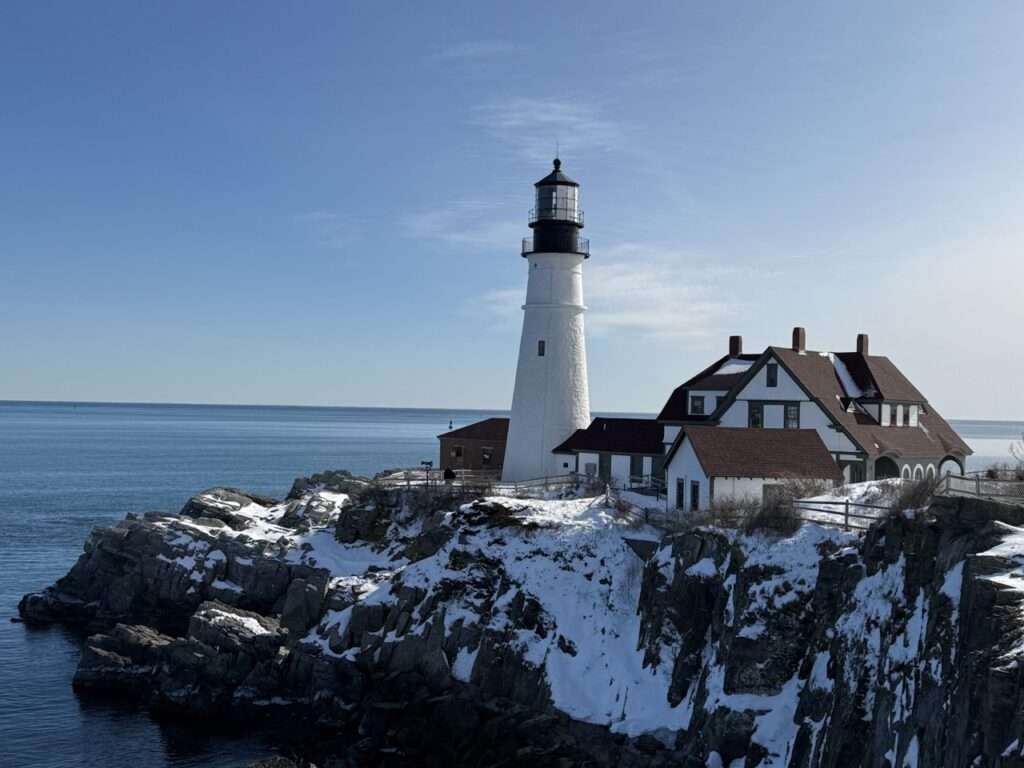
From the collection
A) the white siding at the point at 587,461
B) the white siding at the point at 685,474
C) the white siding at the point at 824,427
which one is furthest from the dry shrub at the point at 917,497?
the white siding at the point at 587,461

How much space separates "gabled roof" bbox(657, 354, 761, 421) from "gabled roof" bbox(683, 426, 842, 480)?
6.58 m

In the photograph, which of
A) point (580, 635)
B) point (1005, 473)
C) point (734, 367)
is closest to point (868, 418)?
point (734, 367)

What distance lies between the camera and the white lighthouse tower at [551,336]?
46.8 meters

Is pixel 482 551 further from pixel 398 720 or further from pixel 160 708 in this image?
pixel 160 708

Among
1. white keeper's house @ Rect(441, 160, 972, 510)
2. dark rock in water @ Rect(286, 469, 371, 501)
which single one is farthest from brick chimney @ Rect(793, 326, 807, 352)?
dark rock in water @ Rect(286, 469, 371, 501)

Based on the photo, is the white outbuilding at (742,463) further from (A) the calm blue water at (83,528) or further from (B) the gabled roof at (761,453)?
(A) the calm blue water at (83,528)

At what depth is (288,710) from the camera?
1233 inches

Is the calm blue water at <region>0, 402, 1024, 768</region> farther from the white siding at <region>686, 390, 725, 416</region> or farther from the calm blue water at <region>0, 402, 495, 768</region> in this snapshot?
the white siding at <region>686, 390, 725, 416</region>

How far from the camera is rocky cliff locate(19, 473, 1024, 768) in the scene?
2005cm

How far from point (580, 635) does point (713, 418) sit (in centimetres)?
1469

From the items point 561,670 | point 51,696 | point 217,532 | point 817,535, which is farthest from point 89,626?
point 817,535

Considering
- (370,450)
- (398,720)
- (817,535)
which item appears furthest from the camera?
(370,450)

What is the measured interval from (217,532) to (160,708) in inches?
506

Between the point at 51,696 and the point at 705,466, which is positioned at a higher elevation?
the point at 705,466
